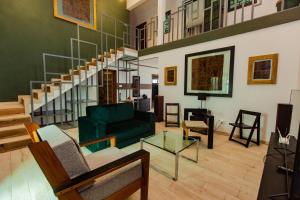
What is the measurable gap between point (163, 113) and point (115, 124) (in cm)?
231

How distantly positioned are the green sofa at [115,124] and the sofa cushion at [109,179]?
976 mm

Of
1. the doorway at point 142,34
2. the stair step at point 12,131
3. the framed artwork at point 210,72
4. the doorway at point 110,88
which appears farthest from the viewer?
the doorway at point 142,34

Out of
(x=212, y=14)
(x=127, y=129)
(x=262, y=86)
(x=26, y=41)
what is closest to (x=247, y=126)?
(x=262, y=86)

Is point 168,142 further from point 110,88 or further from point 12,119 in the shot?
point 110,88

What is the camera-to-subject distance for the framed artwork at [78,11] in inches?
188

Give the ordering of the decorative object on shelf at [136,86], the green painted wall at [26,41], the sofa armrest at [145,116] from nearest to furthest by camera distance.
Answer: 1. the sofa armrest at [145,116]
2. the green painted wall at [26,41]
3. the decorative object on shelf at [136,86]

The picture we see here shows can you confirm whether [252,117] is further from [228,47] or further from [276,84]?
[228,47]

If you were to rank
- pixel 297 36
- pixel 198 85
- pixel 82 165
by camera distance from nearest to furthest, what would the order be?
pixel 82 165 < pixel 297 36 < pixel 198 85

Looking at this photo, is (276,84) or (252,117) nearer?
(276,84)

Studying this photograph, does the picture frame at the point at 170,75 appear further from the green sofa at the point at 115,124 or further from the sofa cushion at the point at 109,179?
the sofa cushion at the point at 109,179

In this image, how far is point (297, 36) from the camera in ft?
8.55

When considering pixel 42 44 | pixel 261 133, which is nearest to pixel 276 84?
pixel 261 133

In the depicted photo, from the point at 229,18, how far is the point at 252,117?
3.38 meters

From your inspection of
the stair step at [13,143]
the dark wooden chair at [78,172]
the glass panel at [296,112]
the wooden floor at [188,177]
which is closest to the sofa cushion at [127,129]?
the wooden floor at [188,177]
